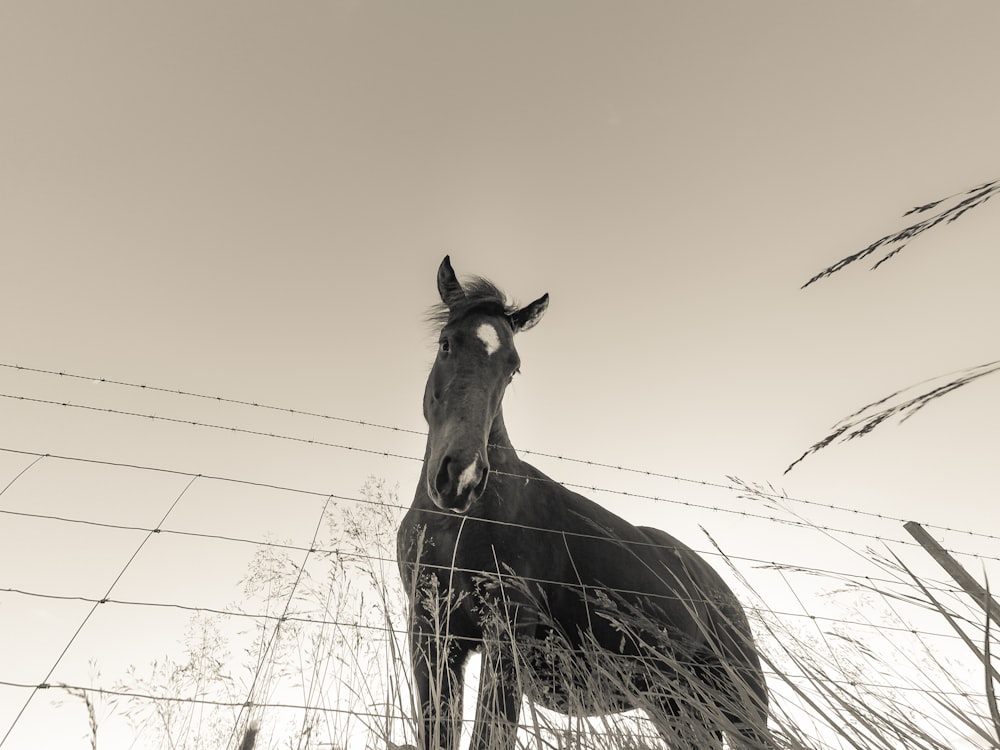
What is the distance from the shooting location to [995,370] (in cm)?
77

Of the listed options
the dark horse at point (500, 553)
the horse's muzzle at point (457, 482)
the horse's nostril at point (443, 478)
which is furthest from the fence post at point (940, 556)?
the horse's nostril at point (443, 478)

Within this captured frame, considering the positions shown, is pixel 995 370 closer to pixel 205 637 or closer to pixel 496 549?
pixel 496 549

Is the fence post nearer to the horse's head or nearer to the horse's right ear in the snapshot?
the horse's head

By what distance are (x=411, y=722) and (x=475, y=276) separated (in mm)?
3597

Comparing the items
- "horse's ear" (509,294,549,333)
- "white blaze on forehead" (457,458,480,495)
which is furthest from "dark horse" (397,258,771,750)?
"horse's ear" (509,294,549,333)

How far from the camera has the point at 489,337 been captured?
11.9ft

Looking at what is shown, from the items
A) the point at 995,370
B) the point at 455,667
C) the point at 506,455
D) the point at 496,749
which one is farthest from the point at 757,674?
the point at 506,455

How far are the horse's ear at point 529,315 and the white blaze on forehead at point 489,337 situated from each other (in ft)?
2.30

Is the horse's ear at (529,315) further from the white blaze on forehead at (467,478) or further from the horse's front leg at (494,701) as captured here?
the horse's front leg at (494,701)

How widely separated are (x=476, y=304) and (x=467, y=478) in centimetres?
168

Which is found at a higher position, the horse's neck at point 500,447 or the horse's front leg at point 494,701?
the horse's neck at point 500,447

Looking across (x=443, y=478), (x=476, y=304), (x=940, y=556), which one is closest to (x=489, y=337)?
(x=476, y=304)

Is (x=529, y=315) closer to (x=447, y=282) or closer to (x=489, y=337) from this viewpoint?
(x=447, y=282)

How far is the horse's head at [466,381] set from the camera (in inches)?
107
